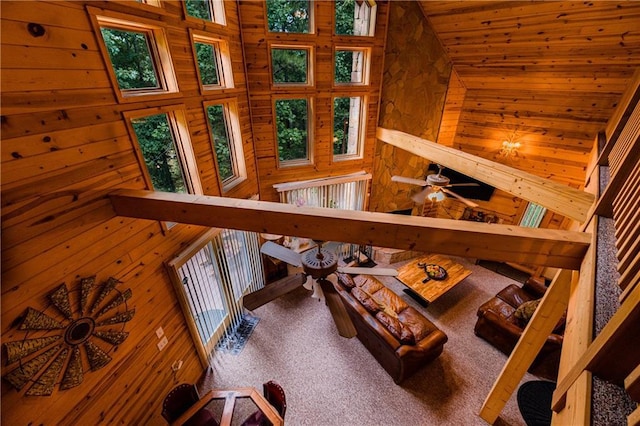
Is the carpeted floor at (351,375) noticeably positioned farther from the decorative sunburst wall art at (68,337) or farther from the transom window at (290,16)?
the transom window at (290,16)

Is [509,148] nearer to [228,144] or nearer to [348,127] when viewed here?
[348,127]

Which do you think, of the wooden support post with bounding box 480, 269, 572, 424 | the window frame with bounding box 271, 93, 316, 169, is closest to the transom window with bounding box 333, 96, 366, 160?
the window frame with bounding box 271, 93, 316, 169

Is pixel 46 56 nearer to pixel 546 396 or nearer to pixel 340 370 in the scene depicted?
pixel 340 370

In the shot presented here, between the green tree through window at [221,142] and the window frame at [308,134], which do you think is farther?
the window frame at [308,134]

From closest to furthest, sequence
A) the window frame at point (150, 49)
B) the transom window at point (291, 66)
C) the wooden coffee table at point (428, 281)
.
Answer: the window frame at point (150, 49) < the transom window at point (291, 66) < the wooden coffee table at point (428, 281)

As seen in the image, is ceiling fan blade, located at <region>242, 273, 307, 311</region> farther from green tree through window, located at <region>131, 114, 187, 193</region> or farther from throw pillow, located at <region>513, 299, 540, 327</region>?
throw pillow, located at <region>513, 299, 540, 327</region>

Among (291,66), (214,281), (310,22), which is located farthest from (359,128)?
(214,281)

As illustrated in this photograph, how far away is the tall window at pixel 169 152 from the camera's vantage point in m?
3.34

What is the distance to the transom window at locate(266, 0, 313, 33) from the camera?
4496 millimetres

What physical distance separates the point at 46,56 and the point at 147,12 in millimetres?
1219

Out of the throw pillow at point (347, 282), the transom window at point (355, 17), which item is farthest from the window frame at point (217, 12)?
the throw pillow at point (347, 282)

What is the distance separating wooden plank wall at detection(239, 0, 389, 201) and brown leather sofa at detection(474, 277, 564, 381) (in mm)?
4028

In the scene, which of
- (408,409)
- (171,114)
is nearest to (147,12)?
(171,114)

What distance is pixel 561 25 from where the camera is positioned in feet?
12.5
